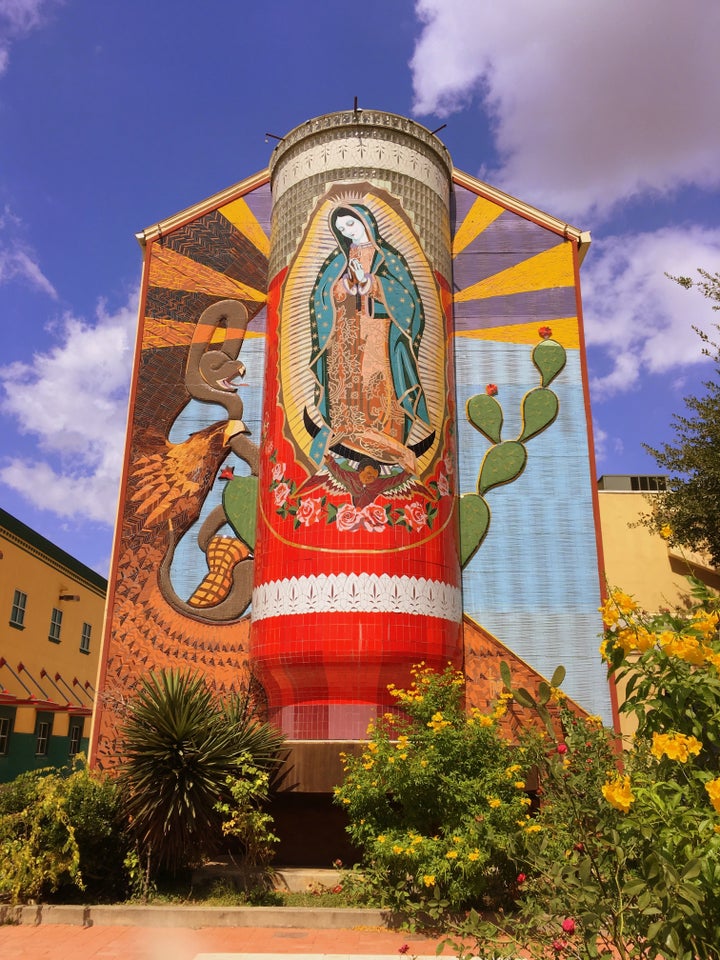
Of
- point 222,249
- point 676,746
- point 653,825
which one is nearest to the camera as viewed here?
point 676,746

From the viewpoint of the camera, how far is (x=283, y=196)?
2000 cm

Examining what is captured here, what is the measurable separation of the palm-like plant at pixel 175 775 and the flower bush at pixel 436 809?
6.81ft

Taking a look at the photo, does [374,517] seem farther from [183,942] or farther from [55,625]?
[55,625]

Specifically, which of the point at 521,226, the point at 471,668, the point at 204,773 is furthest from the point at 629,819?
the point at 521,226

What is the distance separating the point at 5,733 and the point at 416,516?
56.9ft

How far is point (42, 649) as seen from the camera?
2895 centimetres

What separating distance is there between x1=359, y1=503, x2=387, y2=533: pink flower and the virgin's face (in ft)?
21.8

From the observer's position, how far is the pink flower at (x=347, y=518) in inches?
644

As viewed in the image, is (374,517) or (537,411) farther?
(537,411)

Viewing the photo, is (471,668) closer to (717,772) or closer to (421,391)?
(421,391)

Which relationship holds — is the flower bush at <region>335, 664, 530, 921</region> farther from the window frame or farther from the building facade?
the window frame

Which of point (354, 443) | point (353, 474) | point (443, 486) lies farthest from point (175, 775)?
point (443, 486)

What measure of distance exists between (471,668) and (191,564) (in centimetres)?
711

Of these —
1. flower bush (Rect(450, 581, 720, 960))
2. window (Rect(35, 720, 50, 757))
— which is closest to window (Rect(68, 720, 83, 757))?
window (Rect(35, 720, 50, 757))
